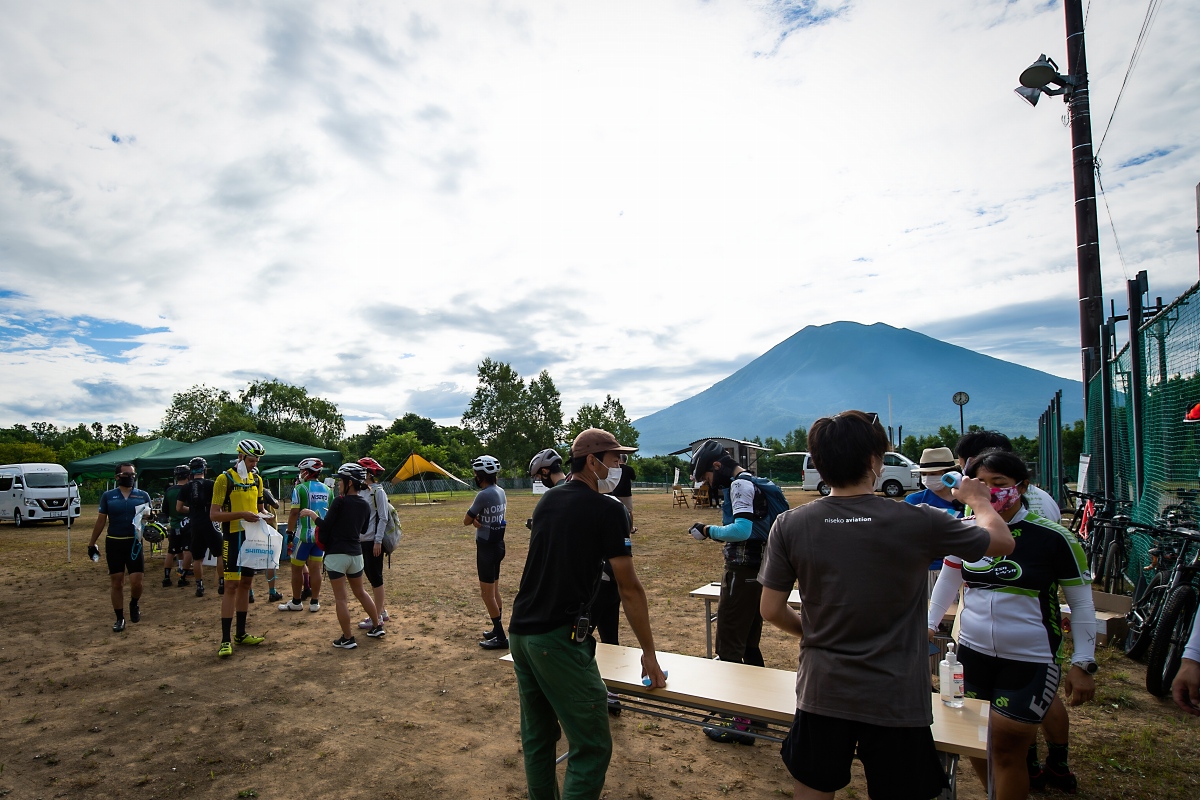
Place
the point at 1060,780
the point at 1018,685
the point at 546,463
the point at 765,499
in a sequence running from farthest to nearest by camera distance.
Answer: the point at 546,463, the point at 765,499, the point at 1060,780, the point at 1018,685

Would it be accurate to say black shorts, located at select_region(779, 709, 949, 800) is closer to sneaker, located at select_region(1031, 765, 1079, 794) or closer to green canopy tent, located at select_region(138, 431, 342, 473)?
sneaker, located at select_region(1031, 765, 1079, 794)

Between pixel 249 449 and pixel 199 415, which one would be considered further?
pixel 199 415

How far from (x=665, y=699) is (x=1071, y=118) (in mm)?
8428

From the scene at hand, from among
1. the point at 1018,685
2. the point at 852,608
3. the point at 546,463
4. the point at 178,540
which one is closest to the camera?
the point at 852,608

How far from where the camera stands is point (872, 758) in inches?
76.4

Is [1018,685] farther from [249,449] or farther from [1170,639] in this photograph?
[249,449]

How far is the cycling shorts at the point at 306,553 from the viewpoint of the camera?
324 inches

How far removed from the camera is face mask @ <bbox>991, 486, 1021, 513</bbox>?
8.76 ft

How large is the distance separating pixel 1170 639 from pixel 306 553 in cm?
892

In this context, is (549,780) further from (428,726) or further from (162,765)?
(162,765)

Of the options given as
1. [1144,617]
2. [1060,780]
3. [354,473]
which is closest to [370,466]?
[354,473]

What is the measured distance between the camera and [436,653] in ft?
21.0

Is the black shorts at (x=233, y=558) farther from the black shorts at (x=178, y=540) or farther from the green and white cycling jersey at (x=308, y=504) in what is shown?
the black shorts at (x=178, y=540)

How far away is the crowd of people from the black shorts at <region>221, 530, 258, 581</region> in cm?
407
